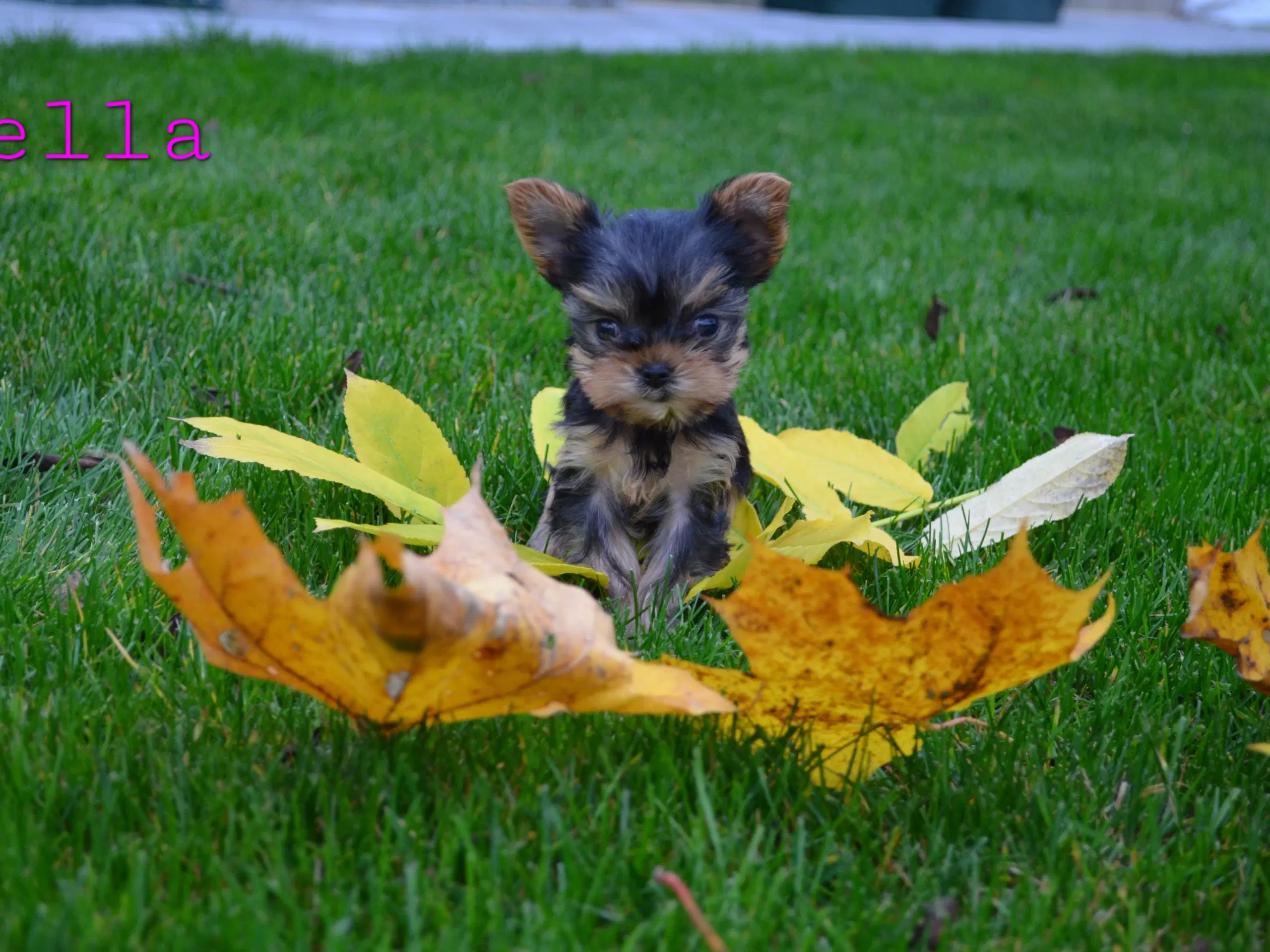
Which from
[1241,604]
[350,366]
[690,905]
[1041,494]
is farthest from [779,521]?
[350,366]

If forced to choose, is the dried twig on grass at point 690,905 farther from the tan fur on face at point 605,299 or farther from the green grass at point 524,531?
the tan fur on face at point 605,299

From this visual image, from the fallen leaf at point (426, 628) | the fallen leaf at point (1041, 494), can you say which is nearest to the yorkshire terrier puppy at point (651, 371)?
the fallen leaf at point (1041, 494)

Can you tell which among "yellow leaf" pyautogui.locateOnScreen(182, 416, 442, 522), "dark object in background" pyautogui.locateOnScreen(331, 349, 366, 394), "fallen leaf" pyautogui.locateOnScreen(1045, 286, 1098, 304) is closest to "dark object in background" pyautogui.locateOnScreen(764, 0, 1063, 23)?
"fallen leaf" pyautogui.locateOnScreen(1045, 286, 1098, 304)

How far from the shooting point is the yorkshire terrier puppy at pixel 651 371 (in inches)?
106

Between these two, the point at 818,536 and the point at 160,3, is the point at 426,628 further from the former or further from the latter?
the point at 160,3

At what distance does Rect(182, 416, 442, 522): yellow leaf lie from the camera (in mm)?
2404

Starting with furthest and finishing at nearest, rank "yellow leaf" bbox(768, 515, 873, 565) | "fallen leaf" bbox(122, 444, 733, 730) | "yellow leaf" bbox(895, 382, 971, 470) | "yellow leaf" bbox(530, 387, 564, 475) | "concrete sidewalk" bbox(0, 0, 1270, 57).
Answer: "concrete sidewalk" bbox(0, 0, 1270, 57) → "yellow leaf" bbox(895, 382, 971, 470) → "yellow leaf" bbox(530, 387, 564, 475) → "yellow leaf" bbox(768, 515, 873, 565) → "fallen leaf" bbox(122, 444, 733, 730)

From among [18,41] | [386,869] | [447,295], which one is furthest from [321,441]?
[18,41]

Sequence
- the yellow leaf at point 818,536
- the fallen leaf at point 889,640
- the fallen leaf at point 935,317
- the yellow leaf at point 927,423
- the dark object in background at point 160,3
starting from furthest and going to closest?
the dark object in background at point 160,3
the fallen leaf at point 935,317
the yellow leaf at point 927,423
the yellow leaf at point 818,536
the fallen leaf at point 889,640

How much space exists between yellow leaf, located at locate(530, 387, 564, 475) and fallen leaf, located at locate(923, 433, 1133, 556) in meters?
1.01

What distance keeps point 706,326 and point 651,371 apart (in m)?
0.30

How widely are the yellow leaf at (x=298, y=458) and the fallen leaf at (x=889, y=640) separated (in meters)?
0.99

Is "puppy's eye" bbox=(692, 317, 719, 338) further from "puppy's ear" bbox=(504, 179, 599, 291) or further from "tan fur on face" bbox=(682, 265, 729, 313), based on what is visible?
"puppy's ear" bbox=(504, 179, 599, 291)

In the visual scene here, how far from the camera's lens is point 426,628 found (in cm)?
146
